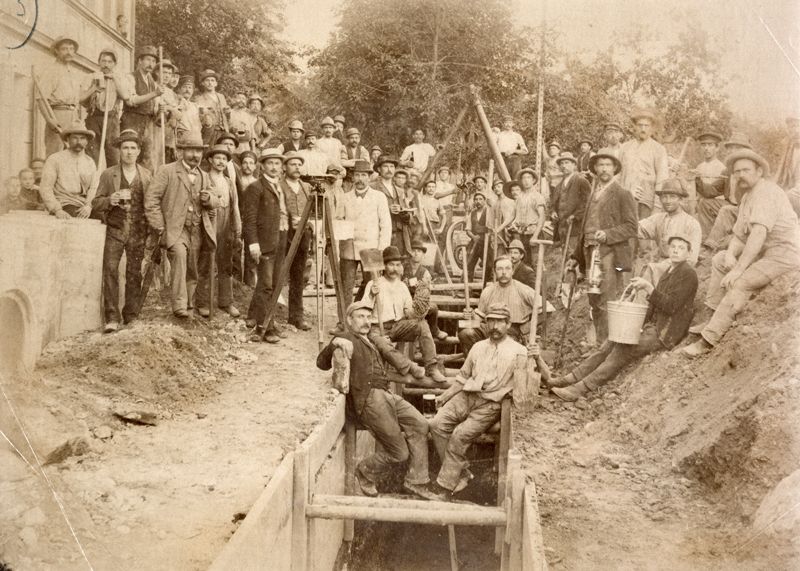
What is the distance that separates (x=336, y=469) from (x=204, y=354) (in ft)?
4.41

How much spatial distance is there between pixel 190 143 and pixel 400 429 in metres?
2.81

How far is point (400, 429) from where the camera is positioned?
18.6 ft

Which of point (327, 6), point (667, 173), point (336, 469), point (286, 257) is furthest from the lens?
point (286, 257)

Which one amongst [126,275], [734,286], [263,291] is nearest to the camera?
[734,286]

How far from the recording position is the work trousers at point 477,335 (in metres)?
5.23

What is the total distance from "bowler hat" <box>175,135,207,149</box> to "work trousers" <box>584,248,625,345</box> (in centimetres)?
325

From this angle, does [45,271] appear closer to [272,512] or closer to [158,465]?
[158,465]

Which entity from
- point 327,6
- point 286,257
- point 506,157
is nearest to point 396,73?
point 327,6

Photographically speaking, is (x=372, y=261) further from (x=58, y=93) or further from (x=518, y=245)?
(x=58, y=93)

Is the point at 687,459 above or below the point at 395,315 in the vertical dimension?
below

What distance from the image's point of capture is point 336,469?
5.57 meters

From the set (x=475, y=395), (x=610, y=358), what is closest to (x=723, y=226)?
(x=610, y=358)

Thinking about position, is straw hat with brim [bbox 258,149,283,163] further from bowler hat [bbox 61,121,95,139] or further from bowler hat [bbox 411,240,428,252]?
bowler hat [bbox 61,121,95,139]

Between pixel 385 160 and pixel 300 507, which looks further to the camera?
pixel 385 160
